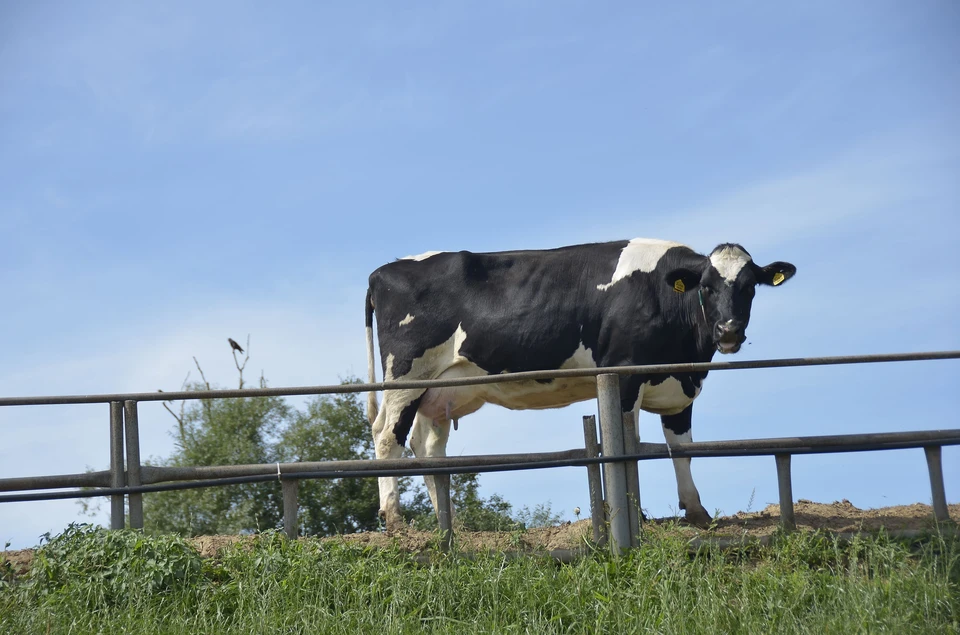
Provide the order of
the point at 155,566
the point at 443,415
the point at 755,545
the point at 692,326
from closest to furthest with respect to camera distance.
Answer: the point at 155,566 → the point at 755,545 → the point at 692,326 → the point at 443,415

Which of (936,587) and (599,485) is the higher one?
(599,485)

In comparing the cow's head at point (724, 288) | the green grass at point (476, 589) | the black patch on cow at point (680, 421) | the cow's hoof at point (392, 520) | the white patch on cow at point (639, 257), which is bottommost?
the green grass at point (476, 589)

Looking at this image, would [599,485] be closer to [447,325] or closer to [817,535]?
[817,535]

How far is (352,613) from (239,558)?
1251 millimetres

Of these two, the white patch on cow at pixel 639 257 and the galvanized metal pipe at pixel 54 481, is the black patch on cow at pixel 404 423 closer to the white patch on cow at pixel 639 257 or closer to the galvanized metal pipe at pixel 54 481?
the white patch on cow at pixel 639 257

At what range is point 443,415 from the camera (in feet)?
38.4

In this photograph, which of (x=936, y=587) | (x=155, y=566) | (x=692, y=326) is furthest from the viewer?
(x=692, y=326)

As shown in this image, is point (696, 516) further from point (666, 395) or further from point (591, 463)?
point (591, 463)

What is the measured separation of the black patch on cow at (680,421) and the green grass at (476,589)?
3.00 meters

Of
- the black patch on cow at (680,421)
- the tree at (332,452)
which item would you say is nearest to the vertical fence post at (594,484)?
the black patch on cow at (680,421)

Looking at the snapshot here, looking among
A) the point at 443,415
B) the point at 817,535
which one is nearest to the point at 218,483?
the point at 443,415

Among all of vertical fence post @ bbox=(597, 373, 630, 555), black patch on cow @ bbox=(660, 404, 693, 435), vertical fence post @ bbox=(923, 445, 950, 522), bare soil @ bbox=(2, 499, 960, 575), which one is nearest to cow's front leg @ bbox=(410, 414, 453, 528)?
black patch on cow @ bbox=(660, 404, 693, 435)

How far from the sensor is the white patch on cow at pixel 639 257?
11.4m

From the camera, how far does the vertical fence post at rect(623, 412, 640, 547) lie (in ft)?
26.9
